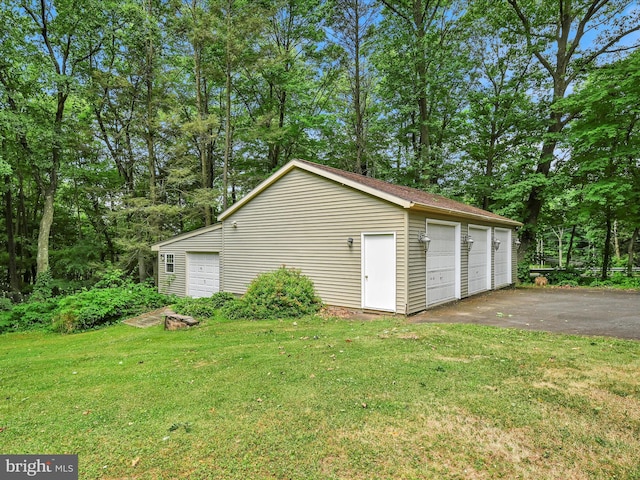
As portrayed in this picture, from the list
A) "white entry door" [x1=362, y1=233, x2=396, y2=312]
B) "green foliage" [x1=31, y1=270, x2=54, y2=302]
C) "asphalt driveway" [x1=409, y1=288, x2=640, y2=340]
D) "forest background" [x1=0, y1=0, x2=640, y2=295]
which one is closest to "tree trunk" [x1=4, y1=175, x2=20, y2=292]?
"forest background" [x1=0, y1=0, x2=640, y2=295]

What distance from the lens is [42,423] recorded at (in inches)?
123

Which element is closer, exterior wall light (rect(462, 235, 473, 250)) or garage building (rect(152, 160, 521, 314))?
garage building (rect(152, 160, 521, 314))

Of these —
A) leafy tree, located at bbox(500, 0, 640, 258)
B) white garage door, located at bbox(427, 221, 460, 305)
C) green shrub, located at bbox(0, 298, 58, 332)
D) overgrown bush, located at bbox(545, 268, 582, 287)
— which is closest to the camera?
white garage door, located at bbox(427, 221, 460, 305)

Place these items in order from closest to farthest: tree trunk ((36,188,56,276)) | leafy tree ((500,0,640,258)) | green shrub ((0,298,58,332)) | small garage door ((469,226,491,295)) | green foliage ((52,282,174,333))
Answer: green foliage ((52,282,174,333)) → green shrub ((0,298,58,332)) → small garage door ((469,226,491,295)) → tree trunk ((36,188,56,276)) → leafy tree ((500,0,640,258))

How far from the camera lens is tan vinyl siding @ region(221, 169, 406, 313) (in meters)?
8.41

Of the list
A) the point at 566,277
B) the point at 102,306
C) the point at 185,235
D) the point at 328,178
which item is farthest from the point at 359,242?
the point at 566,277

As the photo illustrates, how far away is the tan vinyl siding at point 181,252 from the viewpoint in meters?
13.1

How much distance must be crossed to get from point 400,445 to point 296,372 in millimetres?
1851

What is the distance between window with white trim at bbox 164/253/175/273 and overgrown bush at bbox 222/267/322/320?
7.16 meters

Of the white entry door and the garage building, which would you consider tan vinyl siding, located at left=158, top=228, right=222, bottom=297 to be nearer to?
the garage building

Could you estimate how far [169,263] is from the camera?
48.9 ft

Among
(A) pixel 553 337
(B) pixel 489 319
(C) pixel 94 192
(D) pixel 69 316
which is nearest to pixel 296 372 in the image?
(A) pixel 553 337

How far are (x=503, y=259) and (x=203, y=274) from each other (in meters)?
11.8

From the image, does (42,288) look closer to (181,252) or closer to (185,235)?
(181,252)
